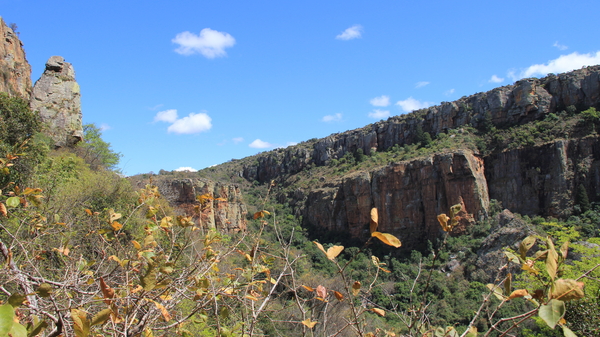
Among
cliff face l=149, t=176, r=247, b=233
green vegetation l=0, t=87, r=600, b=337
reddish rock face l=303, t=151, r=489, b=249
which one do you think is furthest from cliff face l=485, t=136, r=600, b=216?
cliff face l=149, t=176, r=247, b=233

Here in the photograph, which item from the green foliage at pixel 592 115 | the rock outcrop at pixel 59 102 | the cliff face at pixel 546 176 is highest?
the rock outcrop at pixel 59 102

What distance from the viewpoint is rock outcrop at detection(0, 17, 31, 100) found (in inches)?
511

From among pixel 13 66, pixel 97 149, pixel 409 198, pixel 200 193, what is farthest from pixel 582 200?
pixel 13 66

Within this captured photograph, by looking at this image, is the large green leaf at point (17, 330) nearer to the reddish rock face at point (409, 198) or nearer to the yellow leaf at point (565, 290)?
the yellow leaf at point (565, 290)

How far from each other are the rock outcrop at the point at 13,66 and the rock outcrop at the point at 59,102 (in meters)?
0.58

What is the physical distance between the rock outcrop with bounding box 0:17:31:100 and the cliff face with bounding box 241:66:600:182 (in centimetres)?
3307

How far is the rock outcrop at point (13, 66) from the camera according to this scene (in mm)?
12977

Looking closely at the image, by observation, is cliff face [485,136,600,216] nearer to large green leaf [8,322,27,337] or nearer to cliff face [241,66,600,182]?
cliff face [241,66,600,182]

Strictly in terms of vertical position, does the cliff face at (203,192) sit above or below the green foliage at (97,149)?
below

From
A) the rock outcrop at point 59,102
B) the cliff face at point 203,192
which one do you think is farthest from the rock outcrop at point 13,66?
Answer: the cliff face at point 203,192

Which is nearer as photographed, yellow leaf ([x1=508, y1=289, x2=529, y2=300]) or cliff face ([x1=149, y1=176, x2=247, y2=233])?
yellow leaf ([x1=508, y1=289, x2=529, y2=300])

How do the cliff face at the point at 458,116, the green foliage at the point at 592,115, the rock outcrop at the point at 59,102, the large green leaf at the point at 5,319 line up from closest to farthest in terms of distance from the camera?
the large green leaf at the point at 5,319 → the rock outcrop at the point at 59,102 → the green foliage at the point at 592,115 → the cliff face at the point at 458,116

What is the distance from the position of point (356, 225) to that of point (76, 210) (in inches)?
1110

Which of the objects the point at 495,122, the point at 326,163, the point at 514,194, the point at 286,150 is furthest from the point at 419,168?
the point at 286,150
